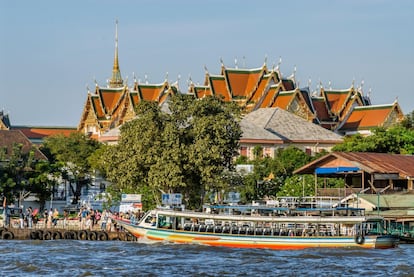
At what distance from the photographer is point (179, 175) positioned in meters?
60.3

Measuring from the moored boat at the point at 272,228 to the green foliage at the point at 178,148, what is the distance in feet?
13.8

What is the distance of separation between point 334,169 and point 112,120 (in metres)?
44.4

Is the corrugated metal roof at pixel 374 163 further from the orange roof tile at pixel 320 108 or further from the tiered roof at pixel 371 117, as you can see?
the orange roof tile at pixel 320 108

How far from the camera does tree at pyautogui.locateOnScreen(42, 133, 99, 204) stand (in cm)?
8656

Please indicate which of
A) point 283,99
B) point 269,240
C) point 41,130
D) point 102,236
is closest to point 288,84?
point 283,99

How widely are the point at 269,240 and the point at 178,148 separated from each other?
27.4 feet

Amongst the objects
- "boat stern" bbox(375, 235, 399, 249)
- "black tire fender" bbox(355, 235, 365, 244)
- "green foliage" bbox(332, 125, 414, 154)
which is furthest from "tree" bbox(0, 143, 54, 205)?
"boat stern" bbox(375, 235, 399, 249)

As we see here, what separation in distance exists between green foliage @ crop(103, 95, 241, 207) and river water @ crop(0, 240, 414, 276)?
5645mm

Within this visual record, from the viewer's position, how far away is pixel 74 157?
3455 inches

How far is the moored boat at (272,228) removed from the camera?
176 ft

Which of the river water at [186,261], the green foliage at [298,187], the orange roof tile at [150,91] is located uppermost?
the orange roof tile at [150,91]

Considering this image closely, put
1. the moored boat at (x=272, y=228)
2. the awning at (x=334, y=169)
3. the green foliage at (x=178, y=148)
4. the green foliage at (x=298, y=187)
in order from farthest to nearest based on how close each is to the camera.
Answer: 1. the green foliage at (x=298, y=187)
2. the awning at (x=334, y=169)
3. the green foliage at (x=178, y=148)
4. the moored boat at (x=272, y=228)

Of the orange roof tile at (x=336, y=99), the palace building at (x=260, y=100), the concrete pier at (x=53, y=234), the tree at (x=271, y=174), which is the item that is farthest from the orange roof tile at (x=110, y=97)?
the concrete pier at (x=53, y=234)

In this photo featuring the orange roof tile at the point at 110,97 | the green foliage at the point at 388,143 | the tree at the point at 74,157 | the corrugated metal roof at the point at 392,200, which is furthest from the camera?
the orange roof tile at the point at 110,97
